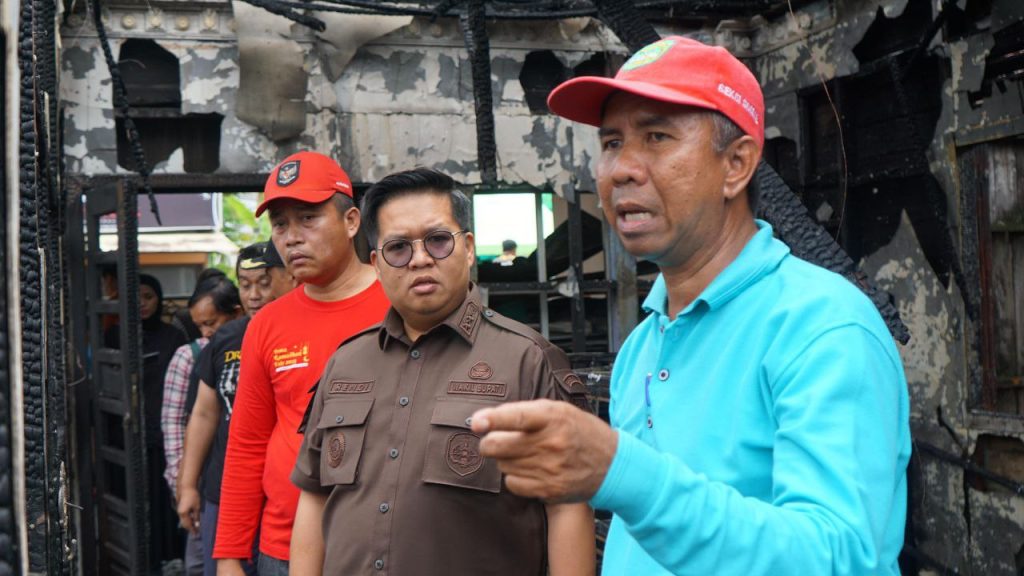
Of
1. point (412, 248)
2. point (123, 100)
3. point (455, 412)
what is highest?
point (123, 100)

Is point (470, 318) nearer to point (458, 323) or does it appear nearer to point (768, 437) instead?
point (458, 323)

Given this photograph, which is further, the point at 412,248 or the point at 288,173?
the point at 288,173

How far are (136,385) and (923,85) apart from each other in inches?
202

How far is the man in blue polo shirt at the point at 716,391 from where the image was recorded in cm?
113

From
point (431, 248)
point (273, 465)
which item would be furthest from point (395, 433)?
point (273, 465)

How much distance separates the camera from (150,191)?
20.1 feet

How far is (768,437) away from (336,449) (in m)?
1.37

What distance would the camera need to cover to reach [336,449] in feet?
7.89

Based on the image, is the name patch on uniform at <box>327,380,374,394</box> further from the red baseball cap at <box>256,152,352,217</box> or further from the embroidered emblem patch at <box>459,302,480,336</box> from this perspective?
the red baseball cap at <box>256,152,352,217</box>

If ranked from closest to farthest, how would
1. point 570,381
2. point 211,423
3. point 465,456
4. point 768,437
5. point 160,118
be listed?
point 768,437
point 465,456
point 570,381
point 211,423
point 160,118

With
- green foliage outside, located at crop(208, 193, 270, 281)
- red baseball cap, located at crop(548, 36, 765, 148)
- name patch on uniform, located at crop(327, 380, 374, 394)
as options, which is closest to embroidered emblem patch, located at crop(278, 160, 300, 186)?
name patch on uniform, located at crop(327, 380, 374, 394)

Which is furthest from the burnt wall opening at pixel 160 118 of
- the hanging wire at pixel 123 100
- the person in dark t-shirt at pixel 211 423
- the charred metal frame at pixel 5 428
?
the charred metal frame at pixel 5 428

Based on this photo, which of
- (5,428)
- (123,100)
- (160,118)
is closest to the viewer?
(5,428)

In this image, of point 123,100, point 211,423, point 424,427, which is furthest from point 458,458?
point 123,100
